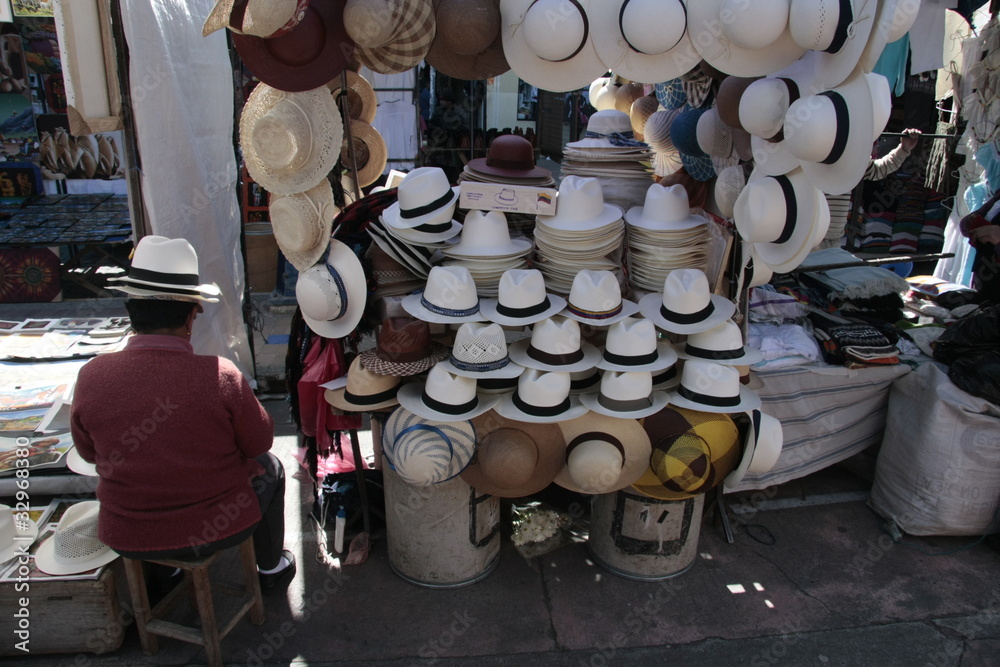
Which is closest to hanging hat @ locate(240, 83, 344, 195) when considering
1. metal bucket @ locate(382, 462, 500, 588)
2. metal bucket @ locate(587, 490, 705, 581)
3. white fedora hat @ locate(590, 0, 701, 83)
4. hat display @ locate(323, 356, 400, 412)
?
hat display @ locate(323, 356, 400, 412)

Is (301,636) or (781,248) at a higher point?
(781,248)

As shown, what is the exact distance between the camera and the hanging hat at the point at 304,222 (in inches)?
116

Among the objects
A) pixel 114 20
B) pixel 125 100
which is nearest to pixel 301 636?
pixel 125 100

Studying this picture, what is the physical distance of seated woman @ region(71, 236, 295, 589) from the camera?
245 centimetres

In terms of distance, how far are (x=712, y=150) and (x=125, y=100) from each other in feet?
10.7

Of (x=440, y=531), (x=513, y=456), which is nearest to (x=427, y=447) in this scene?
(x=513, y=456)

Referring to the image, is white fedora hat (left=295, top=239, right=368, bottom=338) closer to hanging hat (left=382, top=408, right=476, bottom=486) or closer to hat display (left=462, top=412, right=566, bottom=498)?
hanging hat (left=382, top=408, right=476, bottom=486)

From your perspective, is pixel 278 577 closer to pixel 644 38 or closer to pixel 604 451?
pixel 604 451

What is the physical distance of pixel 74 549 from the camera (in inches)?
111

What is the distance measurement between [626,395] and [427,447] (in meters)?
0.90

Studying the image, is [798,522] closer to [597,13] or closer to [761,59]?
[761,59]

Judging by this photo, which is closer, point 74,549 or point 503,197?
point 74,549

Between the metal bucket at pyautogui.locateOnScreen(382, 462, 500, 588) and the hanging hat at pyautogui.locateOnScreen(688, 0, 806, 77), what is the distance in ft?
7.23

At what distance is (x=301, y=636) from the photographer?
3045mm
